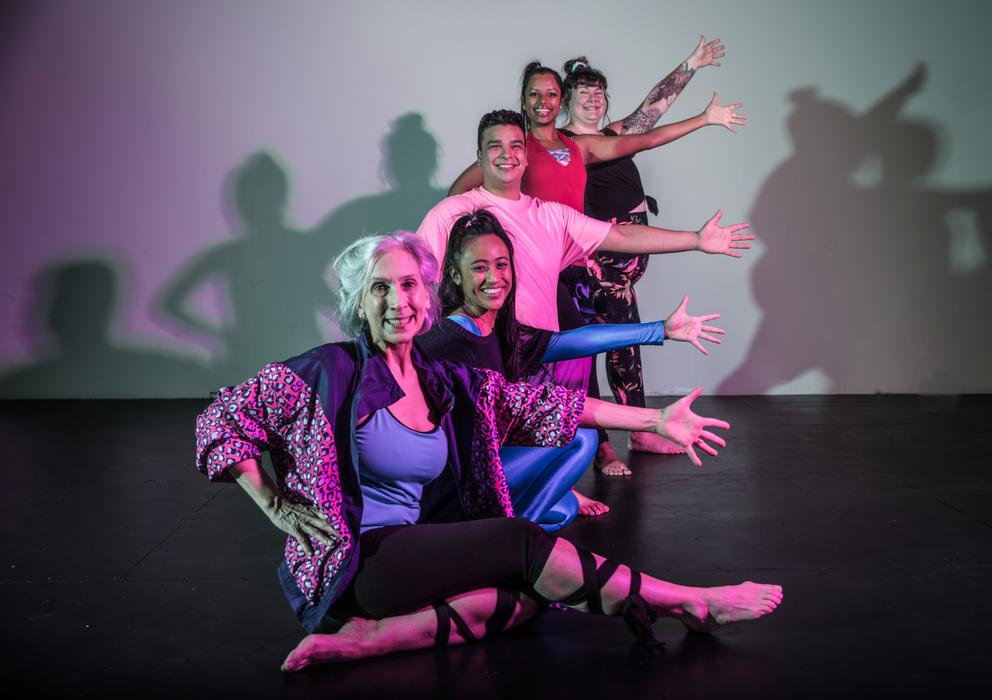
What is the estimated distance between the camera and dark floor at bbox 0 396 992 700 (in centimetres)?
195

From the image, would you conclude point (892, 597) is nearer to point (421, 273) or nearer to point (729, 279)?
point (421, 273)

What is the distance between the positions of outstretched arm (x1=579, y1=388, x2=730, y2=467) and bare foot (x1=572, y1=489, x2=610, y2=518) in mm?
940

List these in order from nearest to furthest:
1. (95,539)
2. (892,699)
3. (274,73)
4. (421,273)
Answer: (892,699)
(421,273)
(95,539)
(274,73)

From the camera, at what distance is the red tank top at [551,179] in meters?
3.67

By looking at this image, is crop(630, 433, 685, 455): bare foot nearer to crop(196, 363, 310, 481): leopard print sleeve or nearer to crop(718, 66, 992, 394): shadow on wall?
crop(718, 66, 992, 394): shadow on wall

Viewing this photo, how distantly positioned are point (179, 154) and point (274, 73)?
72 cm

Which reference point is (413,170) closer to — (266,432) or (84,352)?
(84,352)

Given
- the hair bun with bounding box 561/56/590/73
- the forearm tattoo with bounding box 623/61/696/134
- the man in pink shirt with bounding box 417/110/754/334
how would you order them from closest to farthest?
1. the man in pink shirt with bounding box 417/110/754/334
2. the hair bun with bounding box 561/56/590/73
3. the forearm tattoo with bounding box 623/61/696/134

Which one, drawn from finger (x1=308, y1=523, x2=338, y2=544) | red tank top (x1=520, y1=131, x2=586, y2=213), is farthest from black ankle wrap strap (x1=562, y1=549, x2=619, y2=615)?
red tank top (x1=520, y1=131, x2=586, y2=213)

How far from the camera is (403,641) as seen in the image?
2.06 m

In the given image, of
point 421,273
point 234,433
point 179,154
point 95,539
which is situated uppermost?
point 179,154

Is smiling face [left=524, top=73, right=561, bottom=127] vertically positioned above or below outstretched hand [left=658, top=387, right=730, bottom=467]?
above

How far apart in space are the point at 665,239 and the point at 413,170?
271cm

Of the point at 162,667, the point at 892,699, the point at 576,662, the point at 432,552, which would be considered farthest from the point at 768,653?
the point at 162,667
